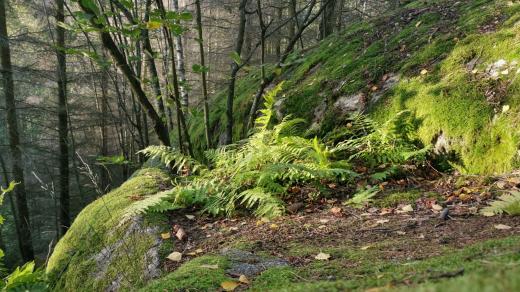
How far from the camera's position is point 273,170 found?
3.85 m

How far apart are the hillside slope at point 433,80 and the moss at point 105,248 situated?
1.40 meters

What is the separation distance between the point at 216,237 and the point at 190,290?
141 cm

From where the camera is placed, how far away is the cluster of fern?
12.5 ft

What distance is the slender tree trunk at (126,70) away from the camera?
322cm

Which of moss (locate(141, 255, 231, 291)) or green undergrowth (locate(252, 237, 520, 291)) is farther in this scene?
moss (locate(141, 255, 231, 291))

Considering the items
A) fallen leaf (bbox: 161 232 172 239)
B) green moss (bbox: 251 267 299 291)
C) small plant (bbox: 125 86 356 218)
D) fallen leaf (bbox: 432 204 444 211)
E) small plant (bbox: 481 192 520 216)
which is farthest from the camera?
small plant (bbox: 125 86 356 218)

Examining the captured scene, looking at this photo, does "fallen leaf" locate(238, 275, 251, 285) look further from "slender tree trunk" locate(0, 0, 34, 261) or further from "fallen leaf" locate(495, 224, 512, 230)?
"slender tree trunk" locate(0, 0, 34, 261)

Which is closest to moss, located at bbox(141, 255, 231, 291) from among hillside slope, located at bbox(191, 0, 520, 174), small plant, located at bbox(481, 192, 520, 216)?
small plant, located at bbox(481, 192, 520, 216)

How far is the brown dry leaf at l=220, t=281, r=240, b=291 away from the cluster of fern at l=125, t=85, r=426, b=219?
1566 millimetres

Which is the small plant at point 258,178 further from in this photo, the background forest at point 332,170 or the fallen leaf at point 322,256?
the fallen leaf at point 322,256

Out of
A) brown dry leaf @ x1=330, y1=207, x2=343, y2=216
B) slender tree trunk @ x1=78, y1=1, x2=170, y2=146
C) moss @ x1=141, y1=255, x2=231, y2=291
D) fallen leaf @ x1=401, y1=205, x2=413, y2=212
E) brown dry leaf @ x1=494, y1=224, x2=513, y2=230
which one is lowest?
brown dry leaf @ x1=330, y1=207, x2=343, y2=216

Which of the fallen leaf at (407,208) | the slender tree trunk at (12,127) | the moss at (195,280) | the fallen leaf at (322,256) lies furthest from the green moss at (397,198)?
the slender tree trunk at (12,127)

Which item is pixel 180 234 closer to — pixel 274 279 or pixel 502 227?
pixel 274 279

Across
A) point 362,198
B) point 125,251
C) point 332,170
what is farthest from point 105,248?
point 362,198
